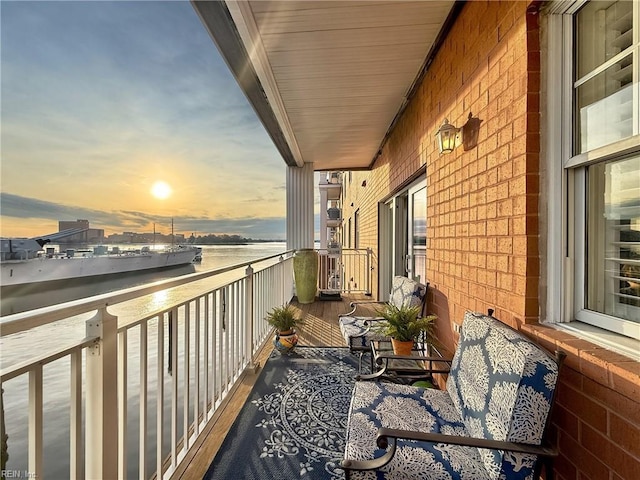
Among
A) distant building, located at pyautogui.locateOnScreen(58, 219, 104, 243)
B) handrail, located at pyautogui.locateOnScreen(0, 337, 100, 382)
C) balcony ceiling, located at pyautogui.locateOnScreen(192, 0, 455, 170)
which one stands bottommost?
handrail, located at pyautogui.locateOnScreen(0, 337, 100, 382)

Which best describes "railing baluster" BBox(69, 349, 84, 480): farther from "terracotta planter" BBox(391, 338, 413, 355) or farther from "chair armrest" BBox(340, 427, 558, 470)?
"terracotta planter" BBox(391, 338, 413, 355)

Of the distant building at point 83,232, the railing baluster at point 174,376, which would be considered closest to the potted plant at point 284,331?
the railing baluster at point 174,376

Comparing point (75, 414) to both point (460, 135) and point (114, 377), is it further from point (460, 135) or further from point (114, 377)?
point (460, 135)

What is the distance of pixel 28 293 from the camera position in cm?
507

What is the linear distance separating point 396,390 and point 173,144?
984 centimetres

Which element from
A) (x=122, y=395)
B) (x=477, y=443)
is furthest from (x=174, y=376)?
(x=477, y=443)

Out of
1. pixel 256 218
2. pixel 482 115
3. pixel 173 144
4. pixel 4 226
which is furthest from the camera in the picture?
pixel 256 218

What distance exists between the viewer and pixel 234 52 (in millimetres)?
2340

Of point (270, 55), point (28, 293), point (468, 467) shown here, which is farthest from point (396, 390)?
point (28, 293)

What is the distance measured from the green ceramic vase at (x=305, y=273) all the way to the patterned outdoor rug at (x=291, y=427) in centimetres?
263

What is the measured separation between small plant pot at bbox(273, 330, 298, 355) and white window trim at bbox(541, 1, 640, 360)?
2.39m

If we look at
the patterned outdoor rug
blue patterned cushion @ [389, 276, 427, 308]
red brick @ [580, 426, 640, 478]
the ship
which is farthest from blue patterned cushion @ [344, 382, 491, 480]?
the ship

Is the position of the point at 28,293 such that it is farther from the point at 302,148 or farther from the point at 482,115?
the point at 482,115

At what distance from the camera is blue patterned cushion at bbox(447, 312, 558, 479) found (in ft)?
3.45
